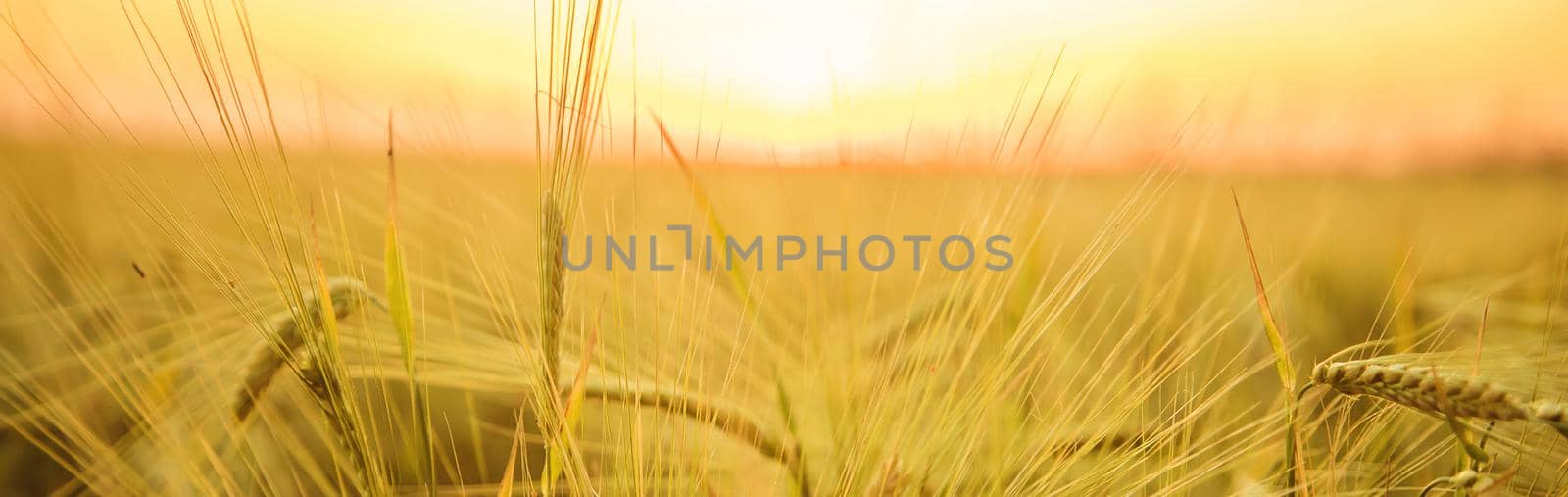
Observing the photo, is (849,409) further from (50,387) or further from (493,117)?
(50,387)

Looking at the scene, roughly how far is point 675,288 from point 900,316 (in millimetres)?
93

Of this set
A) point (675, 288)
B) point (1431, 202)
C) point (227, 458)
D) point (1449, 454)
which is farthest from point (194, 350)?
point (1431, 202)

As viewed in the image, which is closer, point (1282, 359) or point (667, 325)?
point (1282, 359)

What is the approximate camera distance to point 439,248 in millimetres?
331

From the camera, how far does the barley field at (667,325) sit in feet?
0.69

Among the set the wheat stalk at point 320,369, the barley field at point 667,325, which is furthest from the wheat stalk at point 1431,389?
the wheat stalk at point 320,369

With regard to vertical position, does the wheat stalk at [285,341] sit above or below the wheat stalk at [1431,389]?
below

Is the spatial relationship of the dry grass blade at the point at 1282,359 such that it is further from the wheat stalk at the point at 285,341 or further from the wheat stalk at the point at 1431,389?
the wheat stalk at the point at 285,341

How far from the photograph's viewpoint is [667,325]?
33cm

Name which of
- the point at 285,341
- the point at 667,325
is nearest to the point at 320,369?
the point at 285,341

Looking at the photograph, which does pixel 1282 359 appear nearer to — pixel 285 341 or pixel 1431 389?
pixel 1431 389

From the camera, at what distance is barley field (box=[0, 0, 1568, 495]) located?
21 cm

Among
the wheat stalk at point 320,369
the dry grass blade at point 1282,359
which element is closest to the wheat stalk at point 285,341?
the wheat stalk at point 320,369

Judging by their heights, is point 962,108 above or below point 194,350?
above
